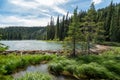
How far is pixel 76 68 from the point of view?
1739 cm

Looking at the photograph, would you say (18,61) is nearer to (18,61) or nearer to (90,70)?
(18,61)

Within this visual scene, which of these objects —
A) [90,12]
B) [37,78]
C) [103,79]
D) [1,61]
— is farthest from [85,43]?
[1,61]

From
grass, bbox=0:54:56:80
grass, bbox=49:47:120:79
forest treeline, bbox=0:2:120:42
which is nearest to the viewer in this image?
grass, bbox=49:47:120:79

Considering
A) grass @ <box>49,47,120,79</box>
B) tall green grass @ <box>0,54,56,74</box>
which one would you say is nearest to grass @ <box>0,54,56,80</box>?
tall green grass @ <box>0,54,56,74</box>

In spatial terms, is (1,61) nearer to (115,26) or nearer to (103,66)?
(103,66)

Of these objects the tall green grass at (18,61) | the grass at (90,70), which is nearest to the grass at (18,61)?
the tall green grass at (18,61)

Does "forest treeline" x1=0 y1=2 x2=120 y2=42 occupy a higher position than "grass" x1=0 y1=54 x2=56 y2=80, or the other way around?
"forest treeline" x1=0 y1=2 x2=120 y2=42

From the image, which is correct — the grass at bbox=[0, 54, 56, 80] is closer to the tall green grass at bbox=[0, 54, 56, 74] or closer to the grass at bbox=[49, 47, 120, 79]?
the tall green grass at bbox=[0, 54, 56, 74]

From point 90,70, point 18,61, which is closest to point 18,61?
point 18,61

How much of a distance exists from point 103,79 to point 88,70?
7.09 feet

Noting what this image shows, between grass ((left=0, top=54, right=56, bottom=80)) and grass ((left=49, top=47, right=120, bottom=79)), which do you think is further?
grass ((left=0, top=54, right=56, bottom=80))

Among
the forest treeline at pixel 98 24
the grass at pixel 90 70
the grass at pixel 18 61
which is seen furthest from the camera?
the forest treeline at pixel 98 24

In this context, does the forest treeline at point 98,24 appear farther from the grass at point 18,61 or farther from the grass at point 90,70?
the grass at point 90,70

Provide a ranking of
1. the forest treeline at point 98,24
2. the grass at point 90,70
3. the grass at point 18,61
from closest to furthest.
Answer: the grass at point 90,70, the grass at point 18,61, the forest treeline at point 98,24
